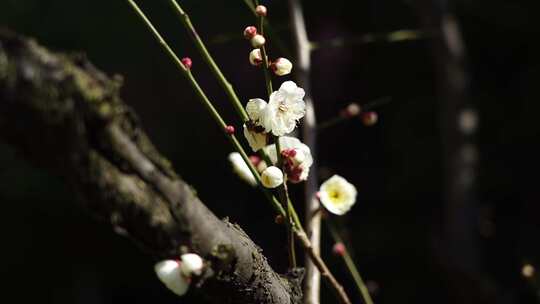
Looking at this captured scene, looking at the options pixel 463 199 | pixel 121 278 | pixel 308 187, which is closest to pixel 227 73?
pixel 121 278

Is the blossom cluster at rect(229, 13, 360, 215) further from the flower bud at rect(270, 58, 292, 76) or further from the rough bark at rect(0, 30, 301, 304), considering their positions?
the rough bark at rect(0, 30, 301, 304)

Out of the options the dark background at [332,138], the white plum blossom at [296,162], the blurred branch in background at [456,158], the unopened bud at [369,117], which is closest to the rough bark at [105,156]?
the white plum blossom at [296,162]

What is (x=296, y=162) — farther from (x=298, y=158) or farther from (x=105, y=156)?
(x=105, y=156)

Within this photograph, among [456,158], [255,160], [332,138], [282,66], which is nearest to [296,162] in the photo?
[282,66]

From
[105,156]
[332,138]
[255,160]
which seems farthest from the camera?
[332,138]

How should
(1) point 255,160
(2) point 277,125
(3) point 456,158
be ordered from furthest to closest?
(3) point 456,158, (1) point 255,160, (2) point 277,125

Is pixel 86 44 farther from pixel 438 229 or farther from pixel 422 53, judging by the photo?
pixel 438 229

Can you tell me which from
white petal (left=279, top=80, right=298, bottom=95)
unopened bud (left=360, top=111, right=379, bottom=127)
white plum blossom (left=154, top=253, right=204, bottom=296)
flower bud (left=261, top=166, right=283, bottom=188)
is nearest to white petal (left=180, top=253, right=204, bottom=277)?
white plum blossom (left=154, top=253, right=204, bottom=296)
